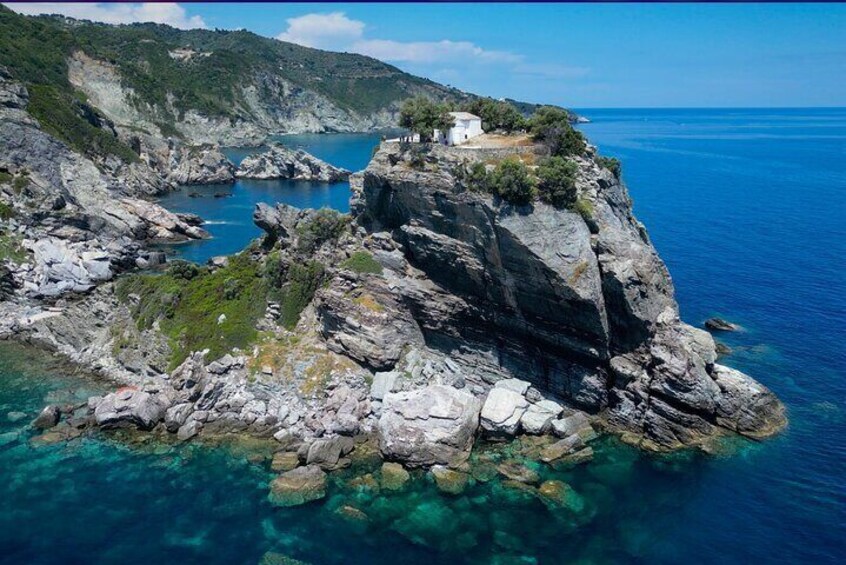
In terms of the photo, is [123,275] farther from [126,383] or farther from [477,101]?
[477,101]

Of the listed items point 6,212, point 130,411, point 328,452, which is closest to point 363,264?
point 328,452

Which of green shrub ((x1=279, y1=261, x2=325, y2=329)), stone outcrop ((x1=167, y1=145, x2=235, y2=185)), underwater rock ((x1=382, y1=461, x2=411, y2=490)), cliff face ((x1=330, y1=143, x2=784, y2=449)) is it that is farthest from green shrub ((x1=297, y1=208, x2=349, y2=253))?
stone outcrop ((x1=167, y1=145, x2=235, y2=185))

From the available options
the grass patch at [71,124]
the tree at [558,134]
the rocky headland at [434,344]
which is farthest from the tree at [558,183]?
the grass patch at [71,124]

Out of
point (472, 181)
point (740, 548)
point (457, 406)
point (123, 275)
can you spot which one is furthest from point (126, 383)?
point (740, 548)

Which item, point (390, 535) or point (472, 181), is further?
point (472, 181)

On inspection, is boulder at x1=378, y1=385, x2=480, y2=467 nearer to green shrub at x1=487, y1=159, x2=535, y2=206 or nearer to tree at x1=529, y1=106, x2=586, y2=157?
green shrub at x1=487, y1=159, x2=535, y2=206

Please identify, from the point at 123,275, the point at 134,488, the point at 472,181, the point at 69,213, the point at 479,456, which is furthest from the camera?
the point at 69,213
